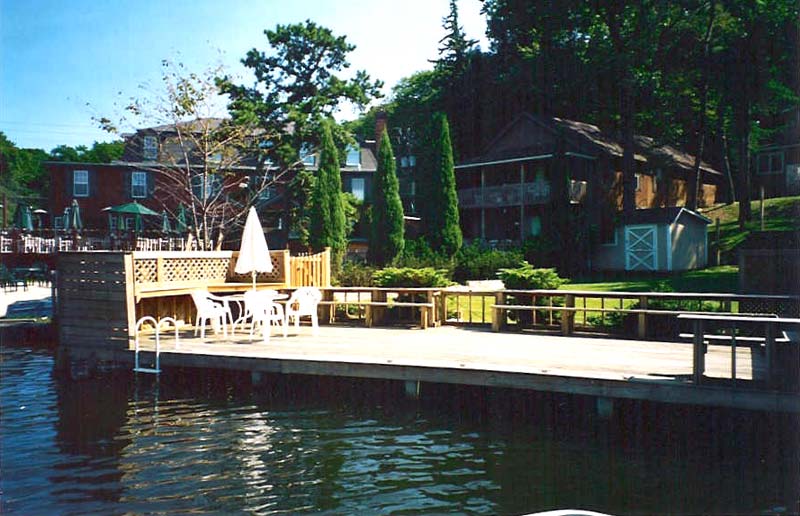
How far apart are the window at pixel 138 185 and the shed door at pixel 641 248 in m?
25.6

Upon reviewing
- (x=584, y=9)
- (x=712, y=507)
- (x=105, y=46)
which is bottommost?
(x=712, y=507)

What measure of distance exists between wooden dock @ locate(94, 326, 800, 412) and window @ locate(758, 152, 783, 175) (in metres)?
33.5

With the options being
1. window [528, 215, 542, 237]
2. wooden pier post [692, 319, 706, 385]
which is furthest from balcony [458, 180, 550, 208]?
wooden pier post [692, 319, 706, 385]

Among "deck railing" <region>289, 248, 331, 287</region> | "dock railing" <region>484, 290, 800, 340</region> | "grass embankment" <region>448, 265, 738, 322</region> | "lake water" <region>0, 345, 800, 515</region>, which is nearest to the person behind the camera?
"lake water" <region>0, 345, 800, 515</region>

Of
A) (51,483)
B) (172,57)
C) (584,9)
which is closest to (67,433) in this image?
(51,483)

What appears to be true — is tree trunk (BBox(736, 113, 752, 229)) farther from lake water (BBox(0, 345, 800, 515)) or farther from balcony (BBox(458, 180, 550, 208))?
lake water (BBox(0, 345, 800, 515))

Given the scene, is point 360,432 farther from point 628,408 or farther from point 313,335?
point 313,335

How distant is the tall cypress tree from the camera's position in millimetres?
27094

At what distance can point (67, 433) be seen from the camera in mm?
8555

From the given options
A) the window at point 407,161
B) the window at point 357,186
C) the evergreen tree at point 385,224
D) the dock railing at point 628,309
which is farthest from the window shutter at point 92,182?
the dock railing at point 628,309

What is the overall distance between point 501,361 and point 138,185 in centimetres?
3211

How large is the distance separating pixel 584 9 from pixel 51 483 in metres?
32.5

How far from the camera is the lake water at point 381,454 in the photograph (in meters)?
6.12

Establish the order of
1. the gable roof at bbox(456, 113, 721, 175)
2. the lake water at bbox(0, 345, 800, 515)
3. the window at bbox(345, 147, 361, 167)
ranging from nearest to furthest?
the lake water at bbox(0, 345, 800, 515) < the gable roof at bbox(456, 113, 721, 175) < the window at bbox(345, 147, 361, 167)
